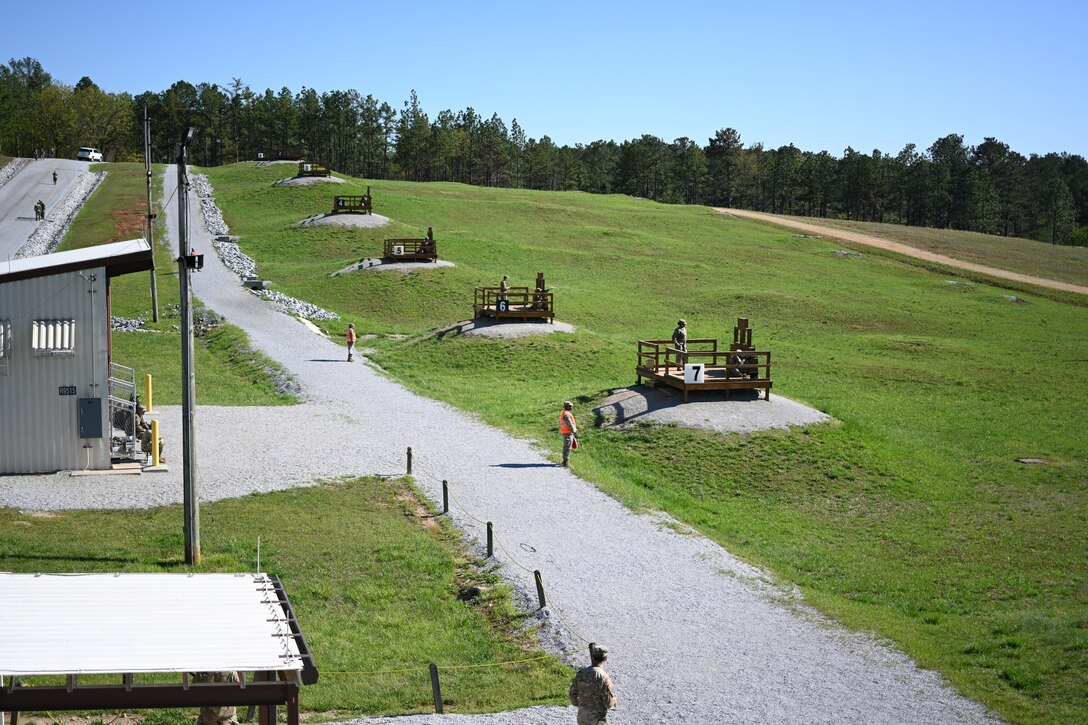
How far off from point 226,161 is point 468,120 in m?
45.2

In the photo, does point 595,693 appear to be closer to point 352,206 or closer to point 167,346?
point 167,346

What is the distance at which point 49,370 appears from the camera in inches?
1000

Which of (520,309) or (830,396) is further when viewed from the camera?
(520,309)

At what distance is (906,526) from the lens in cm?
2527

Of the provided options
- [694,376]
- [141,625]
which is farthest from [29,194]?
[141,625]

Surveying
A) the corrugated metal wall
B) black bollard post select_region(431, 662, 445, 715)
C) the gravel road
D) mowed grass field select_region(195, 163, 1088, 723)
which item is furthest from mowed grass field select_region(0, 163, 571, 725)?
the gravel road

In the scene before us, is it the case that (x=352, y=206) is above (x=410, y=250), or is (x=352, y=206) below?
above

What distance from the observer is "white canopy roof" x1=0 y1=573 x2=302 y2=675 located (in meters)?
9.86

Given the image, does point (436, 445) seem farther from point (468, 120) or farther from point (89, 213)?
point (468, 120)

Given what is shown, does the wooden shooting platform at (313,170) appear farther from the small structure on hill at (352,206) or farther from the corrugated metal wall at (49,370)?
the corrugated metal wall at (49,370)

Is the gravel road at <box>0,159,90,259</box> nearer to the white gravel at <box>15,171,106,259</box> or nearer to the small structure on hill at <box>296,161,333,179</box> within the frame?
the white gravel at <box>15,171,106,259</box>

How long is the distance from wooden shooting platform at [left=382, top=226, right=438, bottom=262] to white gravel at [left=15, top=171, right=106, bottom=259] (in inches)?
861

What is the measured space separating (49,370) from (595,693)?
19.7 metres

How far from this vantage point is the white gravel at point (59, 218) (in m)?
68.9
